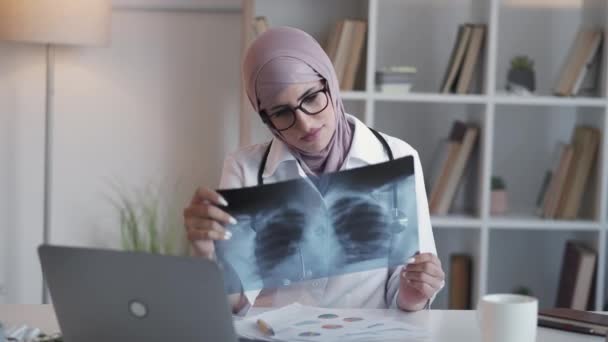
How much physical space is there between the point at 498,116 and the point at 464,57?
0.35 metres

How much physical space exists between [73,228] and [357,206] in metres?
2.23

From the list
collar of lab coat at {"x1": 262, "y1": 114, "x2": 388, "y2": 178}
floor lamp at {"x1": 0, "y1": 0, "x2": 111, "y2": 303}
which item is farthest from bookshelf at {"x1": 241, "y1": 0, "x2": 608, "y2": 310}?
collar of lab coat at {"x1": 262, "y1": 114, "x2": 388, "y2": 178}

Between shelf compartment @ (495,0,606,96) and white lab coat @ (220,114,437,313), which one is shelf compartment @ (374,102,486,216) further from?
white lab coat @ (220,114,437,313)

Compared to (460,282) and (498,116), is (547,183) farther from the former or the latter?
(460,282)

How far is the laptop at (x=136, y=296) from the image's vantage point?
122 cm

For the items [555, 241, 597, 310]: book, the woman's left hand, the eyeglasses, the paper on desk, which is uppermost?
the eyeglasses

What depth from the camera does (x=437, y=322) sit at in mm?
1714

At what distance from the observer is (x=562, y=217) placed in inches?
130

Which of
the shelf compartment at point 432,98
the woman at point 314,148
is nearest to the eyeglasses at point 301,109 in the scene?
the woman at point 314,148

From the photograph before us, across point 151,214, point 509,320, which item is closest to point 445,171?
point 151,214

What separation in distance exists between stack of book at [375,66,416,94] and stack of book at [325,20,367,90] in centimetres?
8

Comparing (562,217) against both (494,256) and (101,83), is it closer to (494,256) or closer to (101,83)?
(494,256)

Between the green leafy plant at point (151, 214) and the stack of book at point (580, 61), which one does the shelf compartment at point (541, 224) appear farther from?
the green leafy plant at point (151, 214)

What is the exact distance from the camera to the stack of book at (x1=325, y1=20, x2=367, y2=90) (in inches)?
124
